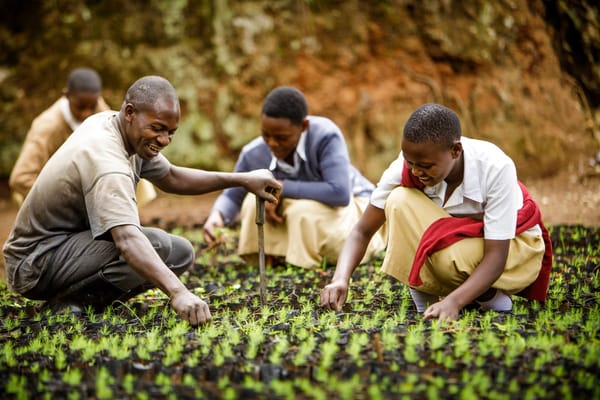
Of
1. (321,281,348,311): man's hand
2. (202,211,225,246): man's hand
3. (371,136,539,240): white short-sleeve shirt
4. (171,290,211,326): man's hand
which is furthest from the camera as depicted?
(202,211,225,246): man's hand

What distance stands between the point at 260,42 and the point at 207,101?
4.23 feet

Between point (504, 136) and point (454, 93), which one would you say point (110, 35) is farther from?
point (504, 136)

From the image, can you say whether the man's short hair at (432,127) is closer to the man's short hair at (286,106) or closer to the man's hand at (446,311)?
the man's hand at (446,311)

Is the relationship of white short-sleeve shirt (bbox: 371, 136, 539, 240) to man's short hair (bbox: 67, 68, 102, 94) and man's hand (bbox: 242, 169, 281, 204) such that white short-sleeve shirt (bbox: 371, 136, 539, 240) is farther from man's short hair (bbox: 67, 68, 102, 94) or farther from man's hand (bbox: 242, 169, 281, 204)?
man's short hair (bbox: 67, 68, 102, 94)

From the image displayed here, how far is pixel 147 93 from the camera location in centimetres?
430

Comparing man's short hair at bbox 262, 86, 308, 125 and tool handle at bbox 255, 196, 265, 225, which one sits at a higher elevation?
man's short hair at bbox 262, 86, 308, 125

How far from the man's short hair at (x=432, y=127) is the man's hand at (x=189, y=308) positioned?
153cm

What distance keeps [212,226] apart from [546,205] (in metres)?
5.29

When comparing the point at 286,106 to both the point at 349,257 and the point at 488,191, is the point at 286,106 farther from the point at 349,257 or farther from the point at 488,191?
the point at 488,191

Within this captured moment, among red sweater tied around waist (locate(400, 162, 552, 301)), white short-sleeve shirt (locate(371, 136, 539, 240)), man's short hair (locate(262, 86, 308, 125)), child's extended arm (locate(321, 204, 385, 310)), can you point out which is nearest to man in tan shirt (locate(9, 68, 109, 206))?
man's short hair (locate(262, 86, 308, 125))

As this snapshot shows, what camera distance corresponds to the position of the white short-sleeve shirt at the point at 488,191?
4.09 metres

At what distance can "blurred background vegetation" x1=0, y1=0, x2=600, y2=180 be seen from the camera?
36.7 ft

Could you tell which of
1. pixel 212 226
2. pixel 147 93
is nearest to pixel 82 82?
pixel 212 226

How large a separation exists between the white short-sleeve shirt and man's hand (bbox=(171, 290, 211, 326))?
5.29 ft
